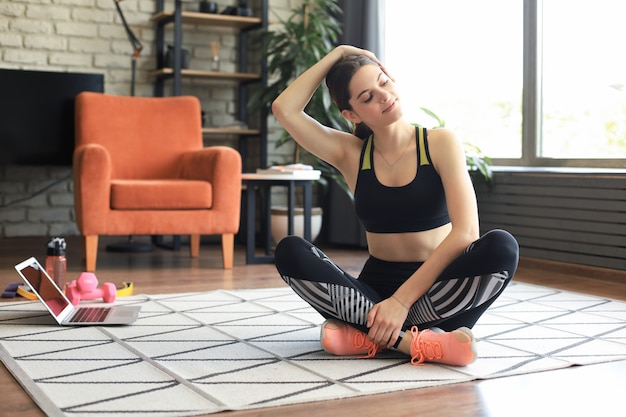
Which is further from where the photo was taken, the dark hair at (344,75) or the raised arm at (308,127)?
the raised arm at (308,127)

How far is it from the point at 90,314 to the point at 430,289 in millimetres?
1223

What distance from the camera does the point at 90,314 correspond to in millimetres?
2789

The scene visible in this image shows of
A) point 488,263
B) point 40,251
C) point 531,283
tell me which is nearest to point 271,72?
point 40,251

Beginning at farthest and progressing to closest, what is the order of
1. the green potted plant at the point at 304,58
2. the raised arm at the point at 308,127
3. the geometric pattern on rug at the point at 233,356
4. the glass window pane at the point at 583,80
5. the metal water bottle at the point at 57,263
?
the green potted plant at the point at 304,58, the glass window pane at the point at 583,80, the metal water bottle at the point at 57,263, the raised arm at the point at 308,127, the geometric pattern on rug at the point at 233,356

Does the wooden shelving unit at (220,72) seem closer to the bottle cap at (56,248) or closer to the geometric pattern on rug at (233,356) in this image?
the bottle cap at (56,248)

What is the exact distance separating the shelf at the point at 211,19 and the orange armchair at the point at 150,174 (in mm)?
798

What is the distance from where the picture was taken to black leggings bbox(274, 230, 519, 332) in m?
2.04

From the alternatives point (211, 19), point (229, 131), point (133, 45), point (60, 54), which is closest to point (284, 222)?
point (229, 131)

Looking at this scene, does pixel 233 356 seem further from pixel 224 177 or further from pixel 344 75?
pixel 224 177

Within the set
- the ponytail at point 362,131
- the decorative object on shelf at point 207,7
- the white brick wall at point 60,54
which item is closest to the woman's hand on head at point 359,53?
the ponytail at point 362,131

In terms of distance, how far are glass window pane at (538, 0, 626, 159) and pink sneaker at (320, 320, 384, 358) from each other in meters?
2.42

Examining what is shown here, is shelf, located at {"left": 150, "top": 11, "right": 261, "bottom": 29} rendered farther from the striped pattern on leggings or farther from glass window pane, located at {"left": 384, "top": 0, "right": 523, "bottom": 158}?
the striped pattern on leggings

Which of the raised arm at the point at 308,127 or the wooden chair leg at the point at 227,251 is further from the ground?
the raised arm at the point at 308,127

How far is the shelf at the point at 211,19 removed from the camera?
541cm
